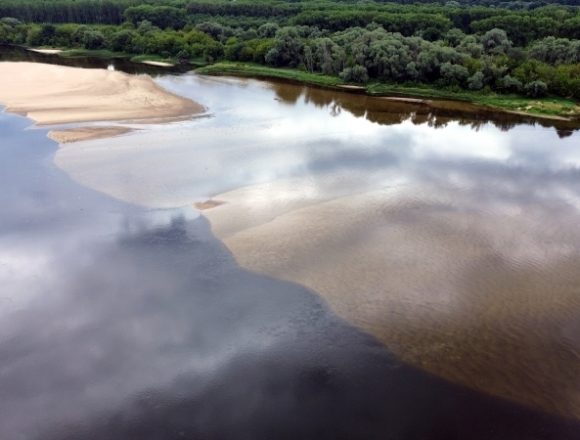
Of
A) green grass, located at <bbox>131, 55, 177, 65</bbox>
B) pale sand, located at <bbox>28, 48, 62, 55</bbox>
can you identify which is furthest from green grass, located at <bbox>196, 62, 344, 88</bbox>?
pale sand, located at <bbox>28, 48, 62, 55</bbox>

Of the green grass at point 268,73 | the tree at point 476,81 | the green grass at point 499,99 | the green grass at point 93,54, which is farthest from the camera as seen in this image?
the green grass at point 93,54

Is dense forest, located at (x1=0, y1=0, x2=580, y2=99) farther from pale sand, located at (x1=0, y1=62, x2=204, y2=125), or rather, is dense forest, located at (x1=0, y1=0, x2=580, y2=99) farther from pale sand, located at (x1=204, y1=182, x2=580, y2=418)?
pale sand, located at (x1=204, y1=182, x2=580, y2=418)

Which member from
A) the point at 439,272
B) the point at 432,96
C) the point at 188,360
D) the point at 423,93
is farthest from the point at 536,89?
the point at 188,360

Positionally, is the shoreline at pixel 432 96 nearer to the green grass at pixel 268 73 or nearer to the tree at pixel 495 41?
the green grass at pixel 268 73

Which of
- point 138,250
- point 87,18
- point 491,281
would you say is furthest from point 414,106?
point 87,18

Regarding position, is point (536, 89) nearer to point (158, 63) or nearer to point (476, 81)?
point (476, 81)

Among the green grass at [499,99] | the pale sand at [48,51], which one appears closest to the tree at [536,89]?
the green grass at [499,99]
